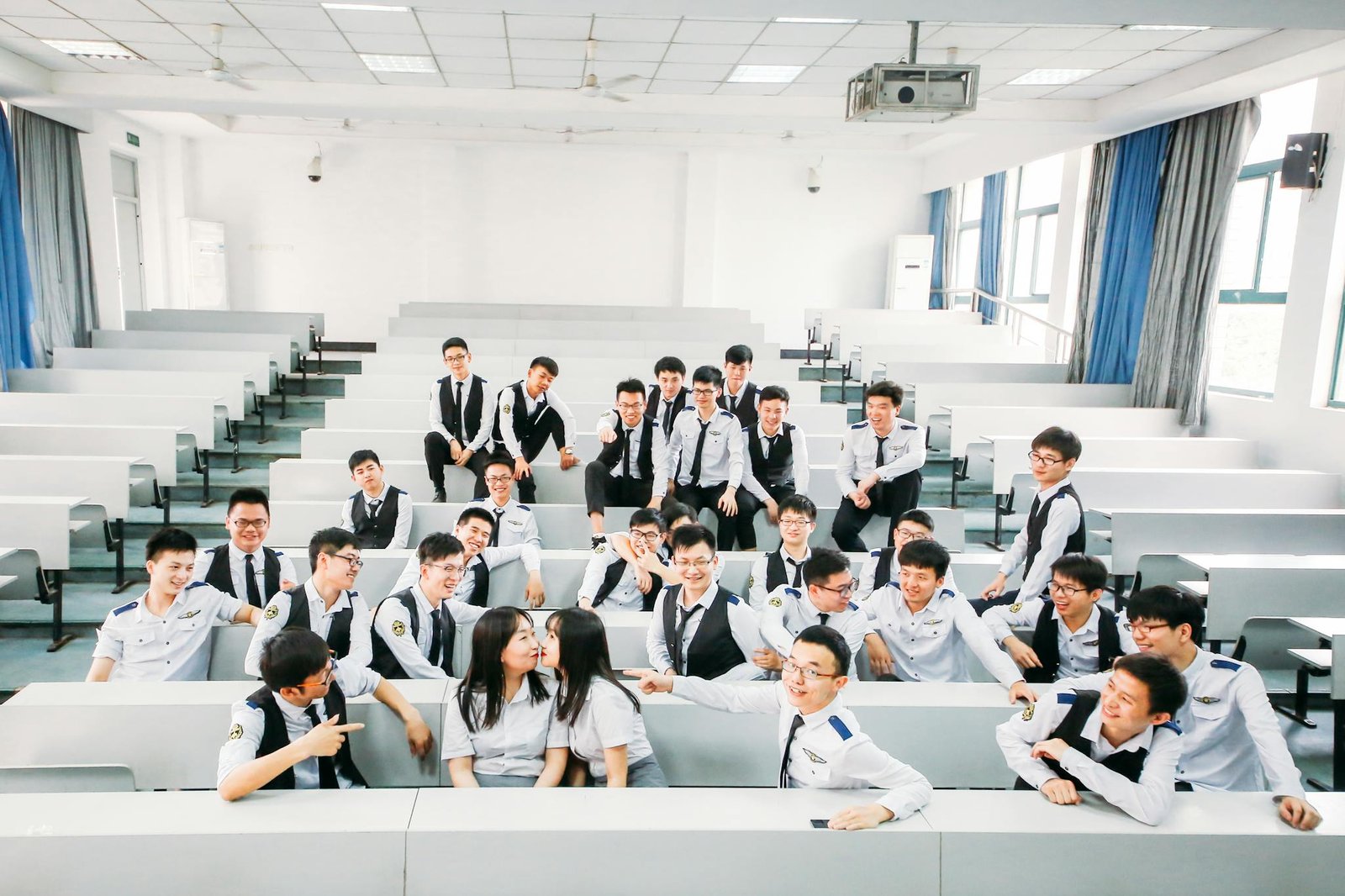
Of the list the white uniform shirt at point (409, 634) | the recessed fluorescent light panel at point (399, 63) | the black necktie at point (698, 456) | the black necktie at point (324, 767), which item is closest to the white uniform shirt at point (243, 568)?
the white uniform shirt at point (409, 634)

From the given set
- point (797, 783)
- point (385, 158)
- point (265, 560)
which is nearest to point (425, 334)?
point (385, 158)

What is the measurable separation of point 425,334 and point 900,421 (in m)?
5.26

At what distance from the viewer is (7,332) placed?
23.8 feet

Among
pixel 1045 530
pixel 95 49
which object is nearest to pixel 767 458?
pixel 1045 530

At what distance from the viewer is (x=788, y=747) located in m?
2.12

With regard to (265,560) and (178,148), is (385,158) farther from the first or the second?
(265,560)

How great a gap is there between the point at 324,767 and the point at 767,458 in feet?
9.34

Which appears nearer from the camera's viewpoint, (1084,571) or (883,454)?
(1084,571)

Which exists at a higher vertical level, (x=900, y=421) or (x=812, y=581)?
(x=900, y=421)

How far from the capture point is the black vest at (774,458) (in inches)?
178

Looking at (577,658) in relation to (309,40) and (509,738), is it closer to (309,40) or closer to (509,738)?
(509,738)

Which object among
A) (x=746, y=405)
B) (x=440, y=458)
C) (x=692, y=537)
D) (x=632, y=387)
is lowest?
(x=440, y=458)

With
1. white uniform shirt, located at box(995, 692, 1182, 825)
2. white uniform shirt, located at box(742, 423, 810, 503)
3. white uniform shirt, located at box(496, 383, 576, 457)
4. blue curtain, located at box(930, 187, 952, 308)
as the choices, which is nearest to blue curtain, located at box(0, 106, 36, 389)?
white uniform shirt, located at box(496, 383, 576, 457)

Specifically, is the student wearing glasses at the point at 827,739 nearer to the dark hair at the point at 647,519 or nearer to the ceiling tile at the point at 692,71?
the dark hair at the point at 647,519
